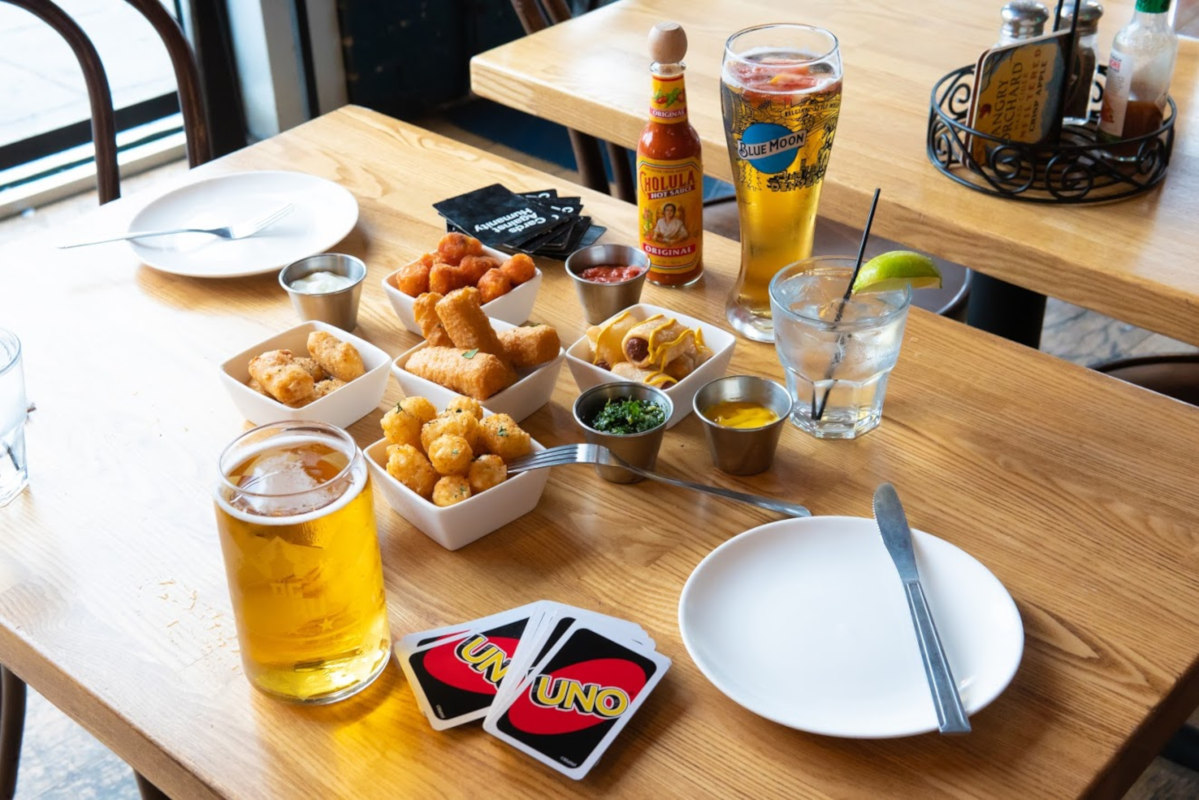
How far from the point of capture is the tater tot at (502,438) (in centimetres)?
102

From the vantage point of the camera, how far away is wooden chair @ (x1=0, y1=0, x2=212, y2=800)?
162 centimetres

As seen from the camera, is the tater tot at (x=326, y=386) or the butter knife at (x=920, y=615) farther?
the tater tot at (x=326, y=386)

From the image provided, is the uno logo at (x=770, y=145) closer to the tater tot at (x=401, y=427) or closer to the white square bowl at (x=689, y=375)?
the white square bowl at (x=689, y=375)

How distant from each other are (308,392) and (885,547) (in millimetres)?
552

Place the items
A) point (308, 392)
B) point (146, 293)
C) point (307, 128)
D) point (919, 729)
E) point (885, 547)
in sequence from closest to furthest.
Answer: point (919, 729), point (885, 547), point (308, 392), point (146, 293), point (307, 128)

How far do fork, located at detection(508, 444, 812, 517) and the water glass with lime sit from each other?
13 centimetres

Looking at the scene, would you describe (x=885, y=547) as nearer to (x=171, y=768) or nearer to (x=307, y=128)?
(x=171, y=768)

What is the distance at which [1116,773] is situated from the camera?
823 millimetres

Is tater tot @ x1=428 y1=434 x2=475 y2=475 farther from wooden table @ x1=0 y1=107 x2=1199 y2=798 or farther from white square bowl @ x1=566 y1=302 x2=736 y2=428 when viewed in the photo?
white square bowl @ x1=566 y1=302 x2=736 y2=428

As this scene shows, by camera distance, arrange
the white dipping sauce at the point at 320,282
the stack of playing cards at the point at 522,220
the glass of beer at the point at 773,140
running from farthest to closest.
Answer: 1. the stack of playing cards at the point at 522,220
2. the white dipping sauce at the point at 320,282
3. the glass of beer at the point at 773,140

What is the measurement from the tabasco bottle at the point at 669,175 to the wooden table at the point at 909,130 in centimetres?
11

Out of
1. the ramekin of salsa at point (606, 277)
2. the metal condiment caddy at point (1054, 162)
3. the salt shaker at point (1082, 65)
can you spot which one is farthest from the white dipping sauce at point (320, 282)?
the salt shaker at point (1082, 65)

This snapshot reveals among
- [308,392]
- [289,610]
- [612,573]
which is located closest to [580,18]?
[308,392]

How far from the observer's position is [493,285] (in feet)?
4.15
